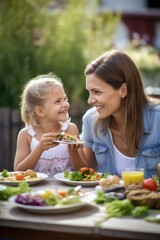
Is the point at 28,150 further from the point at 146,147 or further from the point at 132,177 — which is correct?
the point at 132,177

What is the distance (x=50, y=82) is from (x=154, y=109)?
799 millimetres

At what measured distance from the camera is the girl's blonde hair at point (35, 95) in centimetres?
505

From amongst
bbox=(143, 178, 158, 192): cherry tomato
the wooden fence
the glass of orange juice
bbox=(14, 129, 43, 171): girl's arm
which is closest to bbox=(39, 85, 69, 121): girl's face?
bbox=(14, 129, 43, 171): girl's arm

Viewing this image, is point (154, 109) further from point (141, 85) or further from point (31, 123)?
point (31, 123)

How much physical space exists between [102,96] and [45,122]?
63cm

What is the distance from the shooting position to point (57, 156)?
5.11 m

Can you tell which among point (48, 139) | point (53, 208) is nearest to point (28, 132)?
point (48, 139)

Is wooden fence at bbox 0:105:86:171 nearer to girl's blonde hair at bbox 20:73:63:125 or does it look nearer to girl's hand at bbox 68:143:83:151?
girl's blonde hair at bbox 20:73:63:125

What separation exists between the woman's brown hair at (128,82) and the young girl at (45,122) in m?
0.37

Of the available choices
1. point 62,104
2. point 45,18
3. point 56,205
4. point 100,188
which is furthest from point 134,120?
point 45,18

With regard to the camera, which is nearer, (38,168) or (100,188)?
(100,188)

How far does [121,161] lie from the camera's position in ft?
16.0

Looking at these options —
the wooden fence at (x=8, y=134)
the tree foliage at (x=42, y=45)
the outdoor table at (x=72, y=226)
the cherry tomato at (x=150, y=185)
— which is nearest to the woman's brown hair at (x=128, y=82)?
the cherry tomato at (x=150, y=185)

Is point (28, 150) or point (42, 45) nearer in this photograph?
point (28, 150)
